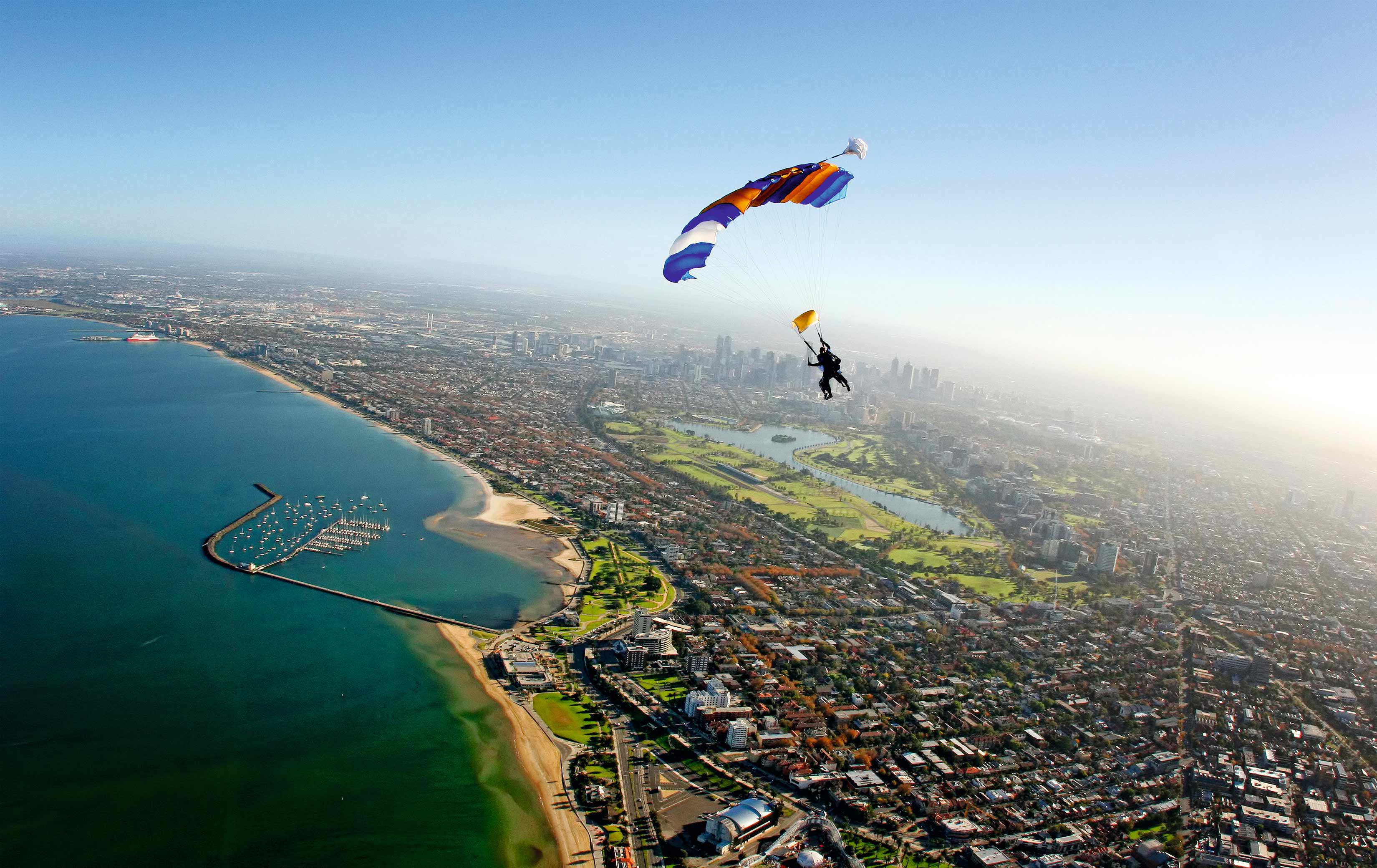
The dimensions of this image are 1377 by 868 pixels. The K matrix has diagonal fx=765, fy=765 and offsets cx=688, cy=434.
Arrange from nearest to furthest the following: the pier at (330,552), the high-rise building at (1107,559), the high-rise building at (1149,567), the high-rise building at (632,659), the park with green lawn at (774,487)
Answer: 1. the high-rise building at (632,659)
2. the pier at (330,552)
3. the high-rise building at (1107,559)
4. the high-rise building at (1149,567)
5. the park with green lawn at (774,487)

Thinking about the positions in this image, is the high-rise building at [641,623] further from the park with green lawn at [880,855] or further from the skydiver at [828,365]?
the skydiver at [828,365]

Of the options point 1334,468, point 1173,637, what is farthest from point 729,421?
point 1334,468

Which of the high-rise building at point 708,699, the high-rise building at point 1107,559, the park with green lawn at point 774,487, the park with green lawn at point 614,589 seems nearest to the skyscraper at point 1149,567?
the high-rise building at point 1107,559

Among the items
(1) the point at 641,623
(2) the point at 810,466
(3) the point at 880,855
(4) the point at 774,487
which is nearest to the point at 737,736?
(3) the point at 880,855

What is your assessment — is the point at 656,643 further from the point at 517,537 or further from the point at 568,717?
the point at 517,537

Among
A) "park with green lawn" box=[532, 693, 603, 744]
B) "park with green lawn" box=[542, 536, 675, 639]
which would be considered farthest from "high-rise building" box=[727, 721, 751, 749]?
"park with green lawn" box=[542, 536, 675, 639]

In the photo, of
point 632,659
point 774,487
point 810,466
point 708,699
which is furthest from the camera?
point 810,466
